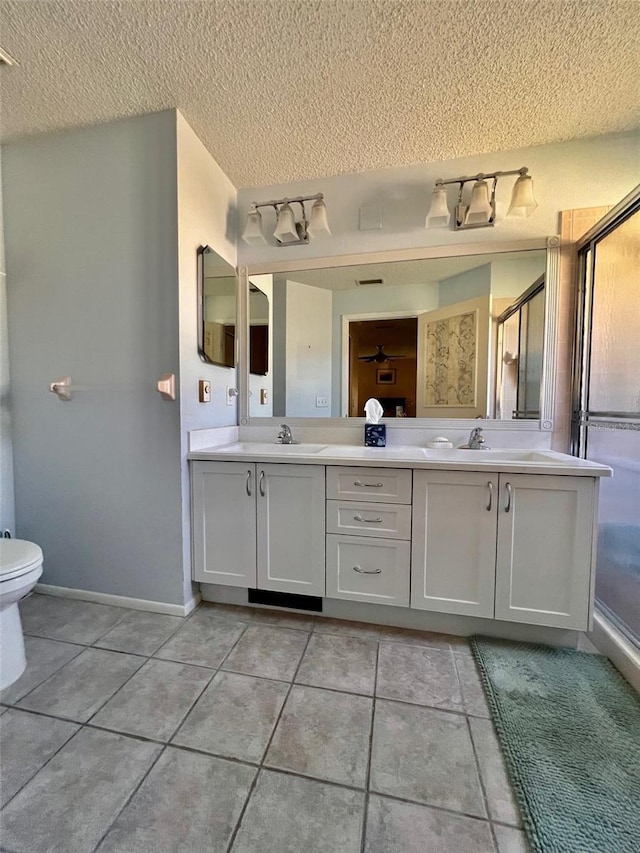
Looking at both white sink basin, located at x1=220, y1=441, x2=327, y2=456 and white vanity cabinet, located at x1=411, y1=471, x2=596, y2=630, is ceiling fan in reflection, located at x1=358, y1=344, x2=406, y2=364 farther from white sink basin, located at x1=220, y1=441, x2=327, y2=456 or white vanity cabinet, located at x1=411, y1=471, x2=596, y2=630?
white vanity cabinet, located at x1=411, y1=471, x2=596, y2=630

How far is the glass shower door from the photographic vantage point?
1.58 metres

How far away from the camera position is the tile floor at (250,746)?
85 centimetres

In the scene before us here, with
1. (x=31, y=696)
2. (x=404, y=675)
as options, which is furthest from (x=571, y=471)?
(x=31, y=696)

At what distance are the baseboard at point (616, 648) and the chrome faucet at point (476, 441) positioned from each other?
2.95ft

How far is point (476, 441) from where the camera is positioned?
6.23ft

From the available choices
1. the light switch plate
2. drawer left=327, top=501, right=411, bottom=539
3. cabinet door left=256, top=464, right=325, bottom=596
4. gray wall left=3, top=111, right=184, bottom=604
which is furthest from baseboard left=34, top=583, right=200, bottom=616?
the light switch plate

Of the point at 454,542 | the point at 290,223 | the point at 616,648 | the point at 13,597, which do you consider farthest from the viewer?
the point at 290,223

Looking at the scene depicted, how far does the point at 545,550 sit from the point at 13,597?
209 cm

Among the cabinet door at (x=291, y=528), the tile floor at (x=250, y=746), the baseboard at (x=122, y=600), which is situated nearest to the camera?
the tile floor at (x=250, y=746)

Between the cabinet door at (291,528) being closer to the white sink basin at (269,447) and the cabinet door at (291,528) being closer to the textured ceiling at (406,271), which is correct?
the white sink basin at (269,447)

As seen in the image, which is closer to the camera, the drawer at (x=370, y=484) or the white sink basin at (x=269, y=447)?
the drawer at (x=370, y=484)

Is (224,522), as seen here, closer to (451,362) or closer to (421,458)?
(421,458)

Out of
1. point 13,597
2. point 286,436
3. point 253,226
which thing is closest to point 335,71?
point 253,226

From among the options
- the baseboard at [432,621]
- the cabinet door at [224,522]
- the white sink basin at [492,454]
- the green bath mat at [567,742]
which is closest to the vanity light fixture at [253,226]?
the cabinet door at [224,522]
